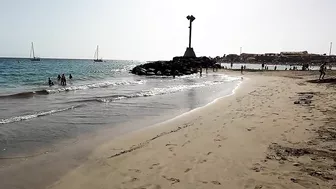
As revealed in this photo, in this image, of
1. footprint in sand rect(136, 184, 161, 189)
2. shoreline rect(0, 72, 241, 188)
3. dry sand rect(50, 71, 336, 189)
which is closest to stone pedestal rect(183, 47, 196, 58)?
dry sand rect(50, 71, 336, 189)

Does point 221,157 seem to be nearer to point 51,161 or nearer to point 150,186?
point 150,186

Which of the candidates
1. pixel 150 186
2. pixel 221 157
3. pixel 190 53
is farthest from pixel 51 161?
pixel 190 53

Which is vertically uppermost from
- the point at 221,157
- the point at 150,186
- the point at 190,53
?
the point at 190,53

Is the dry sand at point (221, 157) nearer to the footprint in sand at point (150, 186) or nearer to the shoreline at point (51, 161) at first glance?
the footprint in sand at point (150, 186)

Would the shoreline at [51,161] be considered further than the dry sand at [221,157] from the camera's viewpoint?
Yes

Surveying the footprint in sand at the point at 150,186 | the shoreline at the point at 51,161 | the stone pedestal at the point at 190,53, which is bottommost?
the shoreline at the point at 51,161

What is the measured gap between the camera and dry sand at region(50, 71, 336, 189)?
17.3 feet

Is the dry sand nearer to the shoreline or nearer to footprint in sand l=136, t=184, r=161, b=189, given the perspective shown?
footprint in sand l=136, t=184, r=161, b=189

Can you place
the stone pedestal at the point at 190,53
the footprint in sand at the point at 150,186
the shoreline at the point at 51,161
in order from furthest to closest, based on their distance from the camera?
the stone pedestal at the point at 190,53 → the shoreline at the point at 51,161 → the footprint in sand at the point at 150,186

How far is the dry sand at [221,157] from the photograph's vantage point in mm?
5270

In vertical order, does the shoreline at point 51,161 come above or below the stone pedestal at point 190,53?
below

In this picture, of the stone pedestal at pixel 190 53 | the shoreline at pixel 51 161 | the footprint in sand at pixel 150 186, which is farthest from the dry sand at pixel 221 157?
the stone pedestal at pixel 190 53

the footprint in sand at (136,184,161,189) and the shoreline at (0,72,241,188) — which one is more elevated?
the footprint in sand at (136,184,161,189)

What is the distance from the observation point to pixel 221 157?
6.55 m
